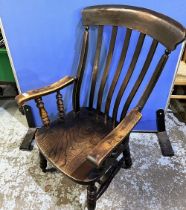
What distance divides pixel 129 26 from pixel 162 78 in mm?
537

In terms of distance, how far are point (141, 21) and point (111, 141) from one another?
60cm

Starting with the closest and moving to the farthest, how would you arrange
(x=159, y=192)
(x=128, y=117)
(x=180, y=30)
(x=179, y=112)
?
1. (x=180, y=30)
2. (x=128, y=117)
3. (x=159, y=192)
4. (x=179, y=112)

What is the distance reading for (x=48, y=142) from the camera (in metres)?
1.22

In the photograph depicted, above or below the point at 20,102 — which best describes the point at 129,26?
above

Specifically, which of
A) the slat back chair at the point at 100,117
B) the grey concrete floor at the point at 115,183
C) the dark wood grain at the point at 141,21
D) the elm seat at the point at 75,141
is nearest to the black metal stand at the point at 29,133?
the grey concrete floor at the point at 115,183

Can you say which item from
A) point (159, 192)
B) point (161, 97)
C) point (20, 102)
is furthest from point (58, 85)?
point (159, 192)

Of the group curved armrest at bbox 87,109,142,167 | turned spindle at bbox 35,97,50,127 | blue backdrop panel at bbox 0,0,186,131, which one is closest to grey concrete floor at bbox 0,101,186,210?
blue backdrop panel at bbox 0,0,186,131

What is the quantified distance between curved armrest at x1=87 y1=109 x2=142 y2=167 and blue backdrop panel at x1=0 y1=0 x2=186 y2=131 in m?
0.52

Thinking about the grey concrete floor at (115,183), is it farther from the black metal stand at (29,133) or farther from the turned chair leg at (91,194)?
the turned chair leg at (91,194)

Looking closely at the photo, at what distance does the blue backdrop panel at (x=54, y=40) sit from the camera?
4.10 feet

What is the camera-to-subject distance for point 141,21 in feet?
3.51

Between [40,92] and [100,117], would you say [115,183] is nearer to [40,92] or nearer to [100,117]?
[100,117]

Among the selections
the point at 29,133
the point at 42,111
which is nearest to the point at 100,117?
the point at 42,111

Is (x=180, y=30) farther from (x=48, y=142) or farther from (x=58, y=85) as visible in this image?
(x=48, y=142)
